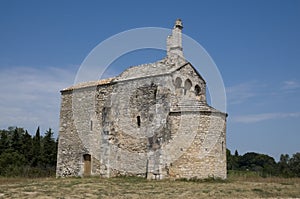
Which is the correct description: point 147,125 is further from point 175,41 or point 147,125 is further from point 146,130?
point 175,41

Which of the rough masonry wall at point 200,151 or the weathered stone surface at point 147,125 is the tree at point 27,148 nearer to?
the weathered stone surface at point 147,125

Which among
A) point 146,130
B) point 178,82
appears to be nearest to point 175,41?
point 178,82

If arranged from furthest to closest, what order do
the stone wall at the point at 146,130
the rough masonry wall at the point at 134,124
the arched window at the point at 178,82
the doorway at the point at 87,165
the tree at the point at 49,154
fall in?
the tree at the point at 49,154, the doorway at the point at 87,165, the arched window at the point at 178,82, the rough masonry wall at the point at 134,124, the stone wall at the point at 146,130

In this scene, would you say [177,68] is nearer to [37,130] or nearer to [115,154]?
[115,154]

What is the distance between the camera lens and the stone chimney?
2439 centimetres

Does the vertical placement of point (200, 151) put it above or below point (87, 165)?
above

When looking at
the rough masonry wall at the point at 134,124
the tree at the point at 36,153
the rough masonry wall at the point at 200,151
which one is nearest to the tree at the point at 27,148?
the tree at the point at 36,153

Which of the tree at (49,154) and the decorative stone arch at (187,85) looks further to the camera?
the tree at (49,154)

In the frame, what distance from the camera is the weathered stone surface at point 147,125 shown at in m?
20.9

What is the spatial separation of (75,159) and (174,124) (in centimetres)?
854

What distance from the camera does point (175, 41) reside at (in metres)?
24.5

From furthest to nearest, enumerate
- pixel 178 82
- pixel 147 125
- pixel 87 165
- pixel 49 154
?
pixel 49 154
pixel 87 165
pixel 178 82
pixel 147 125

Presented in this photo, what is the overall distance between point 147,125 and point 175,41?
6383mm

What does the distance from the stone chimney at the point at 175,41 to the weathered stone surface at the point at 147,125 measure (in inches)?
2.7
